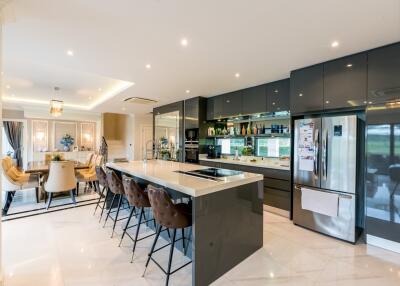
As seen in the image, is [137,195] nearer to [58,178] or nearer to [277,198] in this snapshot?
[277,198]

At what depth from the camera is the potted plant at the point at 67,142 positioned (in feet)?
28.0

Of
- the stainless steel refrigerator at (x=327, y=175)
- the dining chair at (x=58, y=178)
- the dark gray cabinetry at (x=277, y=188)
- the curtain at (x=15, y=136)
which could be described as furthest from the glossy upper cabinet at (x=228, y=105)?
the curtain at (x=15, y=136)

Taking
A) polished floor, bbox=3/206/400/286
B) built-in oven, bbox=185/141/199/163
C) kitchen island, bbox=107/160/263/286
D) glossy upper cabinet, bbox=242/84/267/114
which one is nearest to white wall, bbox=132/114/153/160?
built-in oven, bbox=185/141/199/163

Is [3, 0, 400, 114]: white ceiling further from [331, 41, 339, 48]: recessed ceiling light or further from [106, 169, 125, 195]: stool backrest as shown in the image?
[106, 169, 125, 195]: stool backrest

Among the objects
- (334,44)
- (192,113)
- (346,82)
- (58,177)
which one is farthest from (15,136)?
(346,82)

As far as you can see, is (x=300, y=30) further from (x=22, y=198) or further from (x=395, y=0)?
(x=22, y=198)

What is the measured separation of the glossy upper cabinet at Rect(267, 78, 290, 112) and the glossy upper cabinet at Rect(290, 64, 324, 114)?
1.23 ft

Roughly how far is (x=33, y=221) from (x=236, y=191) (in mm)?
3481

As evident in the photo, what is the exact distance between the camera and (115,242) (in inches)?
107

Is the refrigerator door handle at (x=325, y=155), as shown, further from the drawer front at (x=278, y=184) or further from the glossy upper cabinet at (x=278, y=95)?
the glossy upper cabinet at (x=278, y=95)

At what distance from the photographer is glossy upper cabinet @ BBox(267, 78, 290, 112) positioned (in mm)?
3826

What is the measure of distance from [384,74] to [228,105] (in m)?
2.92

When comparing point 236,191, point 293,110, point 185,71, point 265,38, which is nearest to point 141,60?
point 185,71

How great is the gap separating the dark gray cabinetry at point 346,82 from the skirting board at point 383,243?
1.78m
